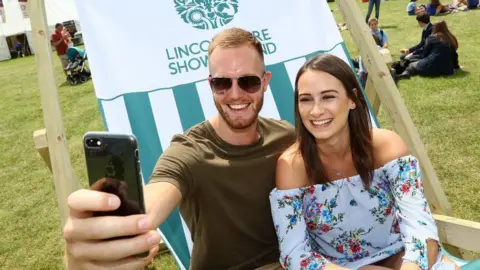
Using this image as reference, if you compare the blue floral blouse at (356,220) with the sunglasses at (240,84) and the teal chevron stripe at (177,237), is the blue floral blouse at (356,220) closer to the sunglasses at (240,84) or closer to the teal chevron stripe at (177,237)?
the sunglasses at (240,84)

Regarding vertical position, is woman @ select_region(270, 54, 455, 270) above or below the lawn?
above

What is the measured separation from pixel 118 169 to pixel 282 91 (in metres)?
1.67

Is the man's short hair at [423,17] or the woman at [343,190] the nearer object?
the woman at [343,190]

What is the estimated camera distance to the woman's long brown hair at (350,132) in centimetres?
147

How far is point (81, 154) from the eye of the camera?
4.64 metres

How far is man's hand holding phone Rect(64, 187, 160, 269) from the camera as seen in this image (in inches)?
28.9

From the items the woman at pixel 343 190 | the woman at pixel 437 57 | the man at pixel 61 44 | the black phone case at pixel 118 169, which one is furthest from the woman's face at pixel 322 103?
the man at pixel 61 44

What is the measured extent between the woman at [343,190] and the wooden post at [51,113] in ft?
2.76

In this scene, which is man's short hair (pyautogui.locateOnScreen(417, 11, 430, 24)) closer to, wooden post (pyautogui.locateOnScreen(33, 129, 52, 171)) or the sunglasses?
the sunglasses

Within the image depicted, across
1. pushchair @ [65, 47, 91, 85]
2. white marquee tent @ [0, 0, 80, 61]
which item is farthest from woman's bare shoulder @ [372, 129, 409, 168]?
white marquee tent @ [0, 0, 80, 61]

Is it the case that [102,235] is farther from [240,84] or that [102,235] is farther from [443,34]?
[443,34]

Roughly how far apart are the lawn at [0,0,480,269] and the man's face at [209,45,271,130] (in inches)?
56.4

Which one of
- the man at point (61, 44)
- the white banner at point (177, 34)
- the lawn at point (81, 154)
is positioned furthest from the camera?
the man at point (61, 44)

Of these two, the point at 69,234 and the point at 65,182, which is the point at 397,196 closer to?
the point at 69,234
